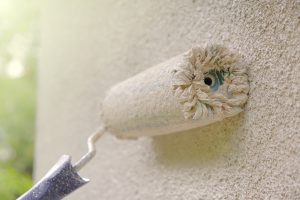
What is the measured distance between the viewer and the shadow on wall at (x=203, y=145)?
575 mm

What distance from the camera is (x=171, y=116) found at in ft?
1.89

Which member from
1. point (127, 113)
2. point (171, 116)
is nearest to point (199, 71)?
point (171, 116)

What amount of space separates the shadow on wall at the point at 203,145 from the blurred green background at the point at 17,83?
7.74 feet

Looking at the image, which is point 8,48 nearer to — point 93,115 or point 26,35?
point 26,35

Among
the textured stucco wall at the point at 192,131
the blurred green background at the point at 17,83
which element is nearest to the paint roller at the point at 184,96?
the textured stucco wall at the point at 192,131

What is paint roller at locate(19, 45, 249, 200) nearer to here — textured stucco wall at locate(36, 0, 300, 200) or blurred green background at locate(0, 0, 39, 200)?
textured stucco wall at locate(36, 0, 300, 200)

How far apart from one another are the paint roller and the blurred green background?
240 cm

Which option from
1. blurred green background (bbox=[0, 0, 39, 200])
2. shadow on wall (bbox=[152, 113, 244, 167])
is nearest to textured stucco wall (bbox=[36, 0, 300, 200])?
shadow on wall (bbox=[152, 113, 244, 167])

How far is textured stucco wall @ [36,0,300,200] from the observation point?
1.61ft

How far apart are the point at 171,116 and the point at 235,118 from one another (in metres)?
0.09

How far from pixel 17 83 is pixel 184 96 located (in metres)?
2.76

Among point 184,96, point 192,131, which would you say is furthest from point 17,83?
point 184,96

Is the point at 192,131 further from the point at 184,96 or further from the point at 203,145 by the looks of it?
the point at 184,96

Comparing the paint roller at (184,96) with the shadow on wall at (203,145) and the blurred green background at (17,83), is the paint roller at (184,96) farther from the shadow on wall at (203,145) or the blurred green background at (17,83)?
the blurred green background at (17,83)
